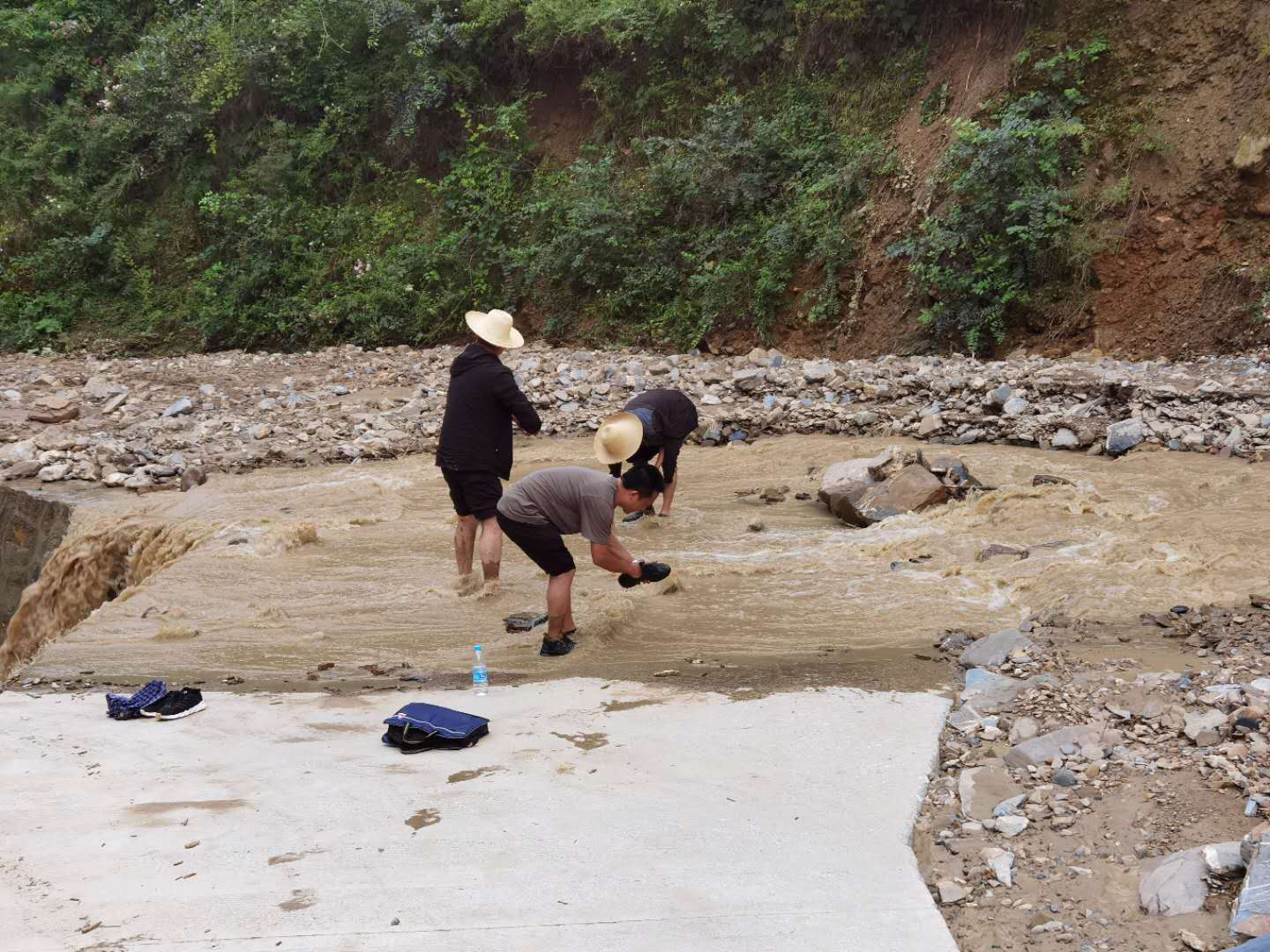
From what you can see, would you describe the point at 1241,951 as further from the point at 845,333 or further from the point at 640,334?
the point at 640,334

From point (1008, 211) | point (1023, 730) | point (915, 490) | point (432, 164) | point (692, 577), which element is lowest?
point (692, 577)

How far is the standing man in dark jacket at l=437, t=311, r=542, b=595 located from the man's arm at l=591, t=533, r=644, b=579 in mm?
1200

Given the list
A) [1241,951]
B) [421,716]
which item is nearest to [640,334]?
[421,716]

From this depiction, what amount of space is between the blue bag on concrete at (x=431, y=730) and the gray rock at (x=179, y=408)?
31.2 feet

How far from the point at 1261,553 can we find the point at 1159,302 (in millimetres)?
6545

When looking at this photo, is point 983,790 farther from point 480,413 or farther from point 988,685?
point 480,413

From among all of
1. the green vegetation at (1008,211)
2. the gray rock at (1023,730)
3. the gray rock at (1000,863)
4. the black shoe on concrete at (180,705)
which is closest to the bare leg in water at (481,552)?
the black shoe on concrete at (180,705)

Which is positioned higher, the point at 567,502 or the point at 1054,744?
the point at 567,502

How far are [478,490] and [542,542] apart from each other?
1201mm

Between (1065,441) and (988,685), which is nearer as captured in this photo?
(988,685)

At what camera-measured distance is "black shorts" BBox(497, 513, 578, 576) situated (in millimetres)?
5559

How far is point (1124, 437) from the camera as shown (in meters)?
9.46

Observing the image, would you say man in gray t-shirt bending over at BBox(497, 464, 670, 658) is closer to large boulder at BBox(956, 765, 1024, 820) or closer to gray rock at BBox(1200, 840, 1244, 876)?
large boulder at BBox(956, 765, 1024, 820)

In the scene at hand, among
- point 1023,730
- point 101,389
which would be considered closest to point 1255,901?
point 1023,730
